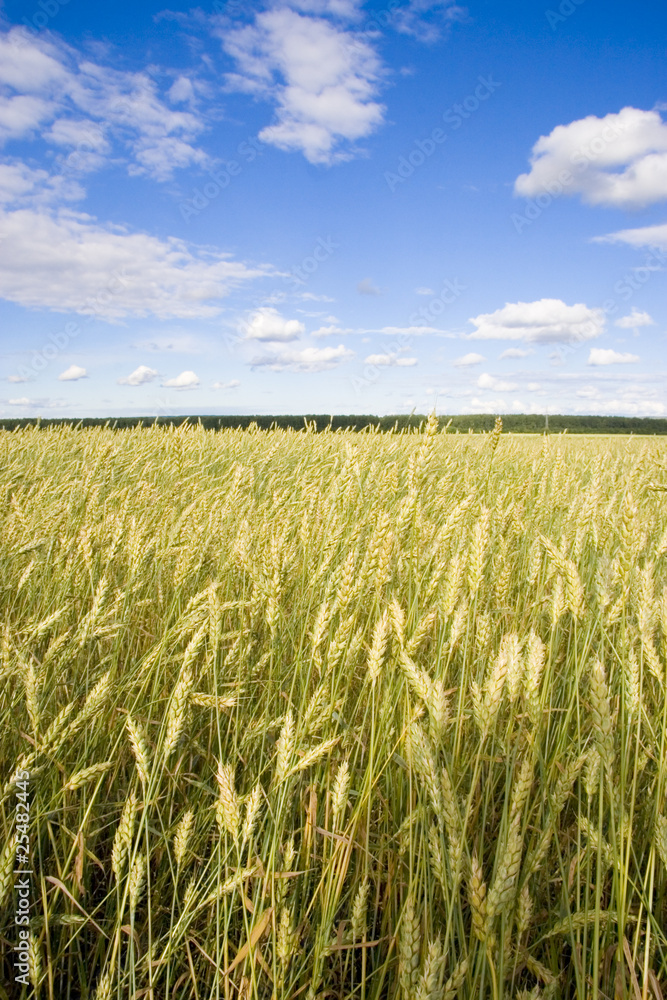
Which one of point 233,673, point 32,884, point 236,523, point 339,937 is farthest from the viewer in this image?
point 236,523

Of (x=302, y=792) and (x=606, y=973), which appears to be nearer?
(x=606, y=973)

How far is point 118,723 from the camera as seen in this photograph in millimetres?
1696

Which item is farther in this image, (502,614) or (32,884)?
(502,614)

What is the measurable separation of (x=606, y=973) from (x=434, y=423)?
52.0 inches

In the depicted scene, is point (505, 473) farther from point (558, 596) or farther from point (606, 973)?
point (606, 973)

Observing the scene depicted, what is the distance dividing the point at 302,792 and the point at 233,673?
593mm

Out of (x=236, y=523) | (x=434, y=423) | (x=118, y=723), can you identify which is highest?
(x=434, y=423)

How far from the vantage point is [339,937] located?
3.74ft

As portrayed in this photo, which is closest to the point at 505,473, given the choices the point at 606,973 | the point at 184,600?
the point at 184,600

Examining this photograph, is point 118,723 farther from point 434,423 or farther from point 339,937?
point 434,423

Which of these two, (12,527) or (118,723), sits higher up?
(12,527)

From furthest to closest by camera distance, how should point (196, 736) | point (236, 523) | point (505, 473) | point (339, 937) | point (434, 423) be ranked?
point (505, 473) < point (236, 523) < point (196, 736) < point (434, 423) < point (339, 937)

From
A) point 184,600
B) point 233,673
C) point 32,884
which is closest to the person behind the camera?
point 32,884

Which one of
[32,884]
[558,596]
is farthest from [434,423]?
[32,884]
